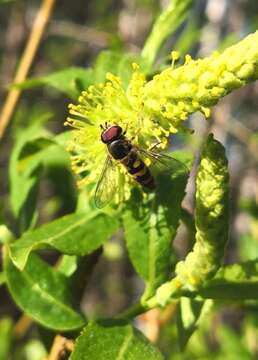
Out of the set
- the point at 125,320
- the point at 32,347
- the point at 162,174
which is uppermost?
the point at 162,174

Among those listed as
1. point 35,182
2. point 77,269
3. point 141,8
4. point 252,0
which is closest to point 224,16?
point 252,0

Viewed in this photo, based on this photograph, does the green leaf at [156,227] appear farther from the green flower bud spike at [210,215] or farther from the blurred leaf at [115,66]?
the blurred leaf at [115,66]

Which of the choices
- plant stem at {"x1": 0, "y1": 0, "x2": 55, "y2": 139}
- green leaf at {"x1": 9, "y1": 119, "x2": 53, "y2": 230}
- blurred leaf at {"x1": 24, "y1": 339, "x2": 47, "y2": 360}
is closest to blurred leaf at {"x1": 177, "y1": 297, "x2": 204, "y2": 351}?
green leaf at {"x1": 9, "y1": 119, "x2": 53, "y2": 230}

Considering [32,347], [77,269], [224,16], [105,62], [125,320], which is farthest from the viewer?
[224,16]

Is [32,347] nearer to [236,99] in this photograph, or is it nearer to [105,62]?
[105,62]

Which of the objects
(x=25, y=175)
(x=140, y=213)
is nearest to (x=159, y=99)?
(x=140, y=213)

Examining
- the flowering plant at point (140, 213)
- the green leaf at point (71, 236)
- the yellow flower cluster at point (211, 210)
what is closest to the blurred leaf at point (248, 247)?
the flowering plant at point (140, 213)

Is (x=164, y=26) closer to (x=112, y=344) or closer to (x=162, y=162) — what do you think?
(x=162, y=162)
